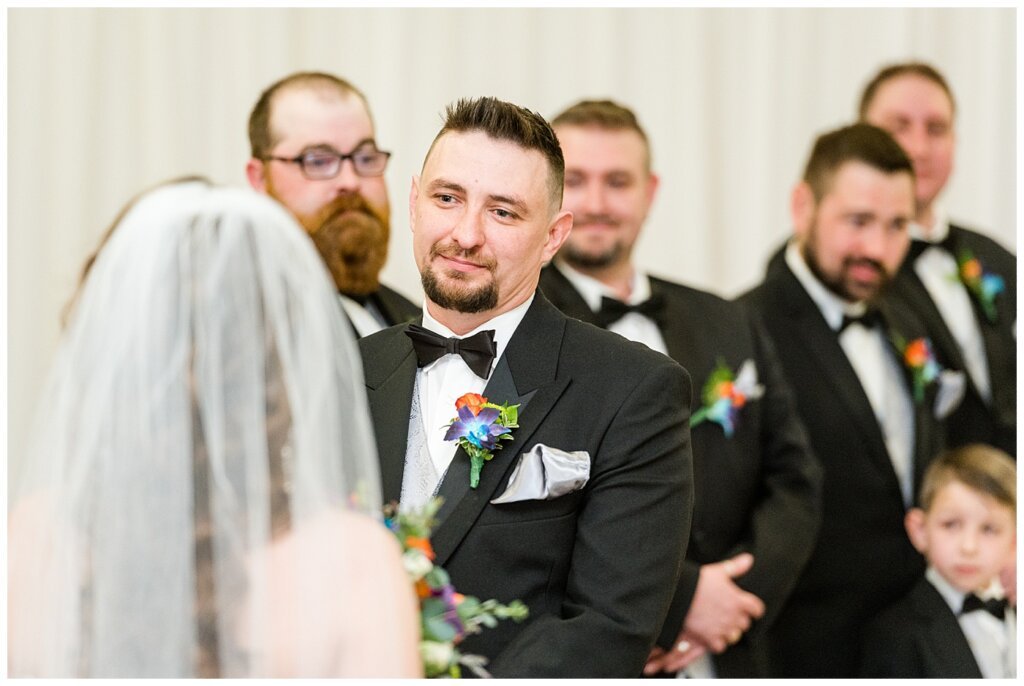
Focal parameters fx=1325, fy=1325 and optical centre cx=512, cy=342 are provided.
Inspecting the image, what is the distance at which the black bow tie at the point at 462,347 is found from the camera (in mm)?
2648

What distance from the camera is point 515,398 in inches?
104

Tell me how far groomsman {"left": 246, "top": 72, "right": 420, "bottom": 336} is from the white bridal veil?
1563 mm

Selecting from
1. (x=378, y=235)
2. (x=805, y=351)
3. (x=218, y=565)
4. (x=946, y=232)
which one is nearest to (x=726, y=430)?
(x=805, y=351)

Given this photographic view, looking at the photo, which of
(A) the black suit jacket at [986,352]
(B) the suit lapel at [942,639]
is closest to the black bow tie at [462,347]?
(B) the suit lapel at [942,639]

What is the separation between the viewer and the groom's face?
2564 millimetres

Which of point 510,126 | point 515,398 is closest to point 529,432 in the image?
point 515,398

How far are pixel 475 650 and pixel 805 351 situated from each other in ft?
6.97

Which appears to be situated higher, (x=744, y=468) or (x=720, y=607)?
(x=744, y=468)

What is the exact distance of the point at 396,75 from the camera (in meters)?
5.56

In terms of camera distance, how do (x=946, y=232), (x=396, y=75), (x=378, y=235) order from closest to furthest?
1. (x=378, y=235)
2. (x=946, y=232)
3. (x=396, y=75)

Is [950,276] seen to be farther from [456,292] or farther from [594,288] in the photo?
[456,292]

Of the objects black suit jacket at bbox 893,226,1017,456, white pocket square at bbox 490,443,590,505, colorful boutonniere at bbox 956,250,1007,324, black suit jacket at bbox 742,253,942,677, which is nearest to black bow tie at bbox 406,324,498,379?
white pocket square at bbox 490,443,590,505

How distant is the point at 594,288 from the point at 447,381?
4.22 feet

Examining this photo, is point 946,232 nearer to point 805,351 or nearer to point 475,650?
point 805,351
